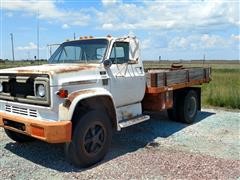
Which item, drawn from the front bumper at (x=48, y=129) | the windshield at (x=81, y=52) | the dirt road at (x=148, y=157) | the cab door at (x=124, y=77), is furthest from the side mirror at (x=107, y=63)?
the dirt road at (x=148, y=157)

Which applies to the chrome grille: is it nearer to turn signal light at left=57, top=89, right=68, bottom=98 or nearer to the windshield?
turn signal light at left=57, top=89, right=68, bottom=98

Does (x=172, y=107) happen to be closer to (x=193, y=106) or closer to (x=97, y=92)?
(x=193, y=106)

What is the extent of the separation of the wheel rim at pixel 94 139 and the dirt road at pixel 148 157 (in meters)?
0.28

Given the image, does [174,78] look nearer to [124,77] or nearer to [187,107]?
[187,107]

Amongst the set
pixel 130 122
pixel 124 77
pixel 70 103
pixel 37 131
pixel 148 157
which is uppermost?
pixel 124 77

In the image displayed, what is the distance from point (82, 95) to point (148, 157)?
1.76 metres

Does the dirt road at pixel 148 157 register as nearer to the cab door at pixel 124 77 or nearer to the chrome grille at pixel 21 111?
the chrome grille at pixel 21 111

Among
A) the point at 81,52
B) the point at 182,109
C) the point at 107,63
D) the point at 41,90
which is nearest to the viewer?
the point at 41,90

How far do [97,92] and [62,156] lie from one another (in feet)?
4.73

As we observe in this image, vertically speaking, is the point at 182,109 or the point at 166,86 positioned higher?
the point at 166,86

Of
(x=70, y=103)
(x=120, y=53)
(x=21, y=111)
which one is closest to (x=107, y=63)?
(x=120, y=53)

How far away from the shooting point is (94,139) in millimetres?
5637

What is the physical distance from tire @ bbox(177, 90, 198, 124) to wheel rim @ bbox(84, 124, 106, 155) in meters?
3.66

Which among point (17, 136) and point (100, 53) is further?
point (17, 136)
